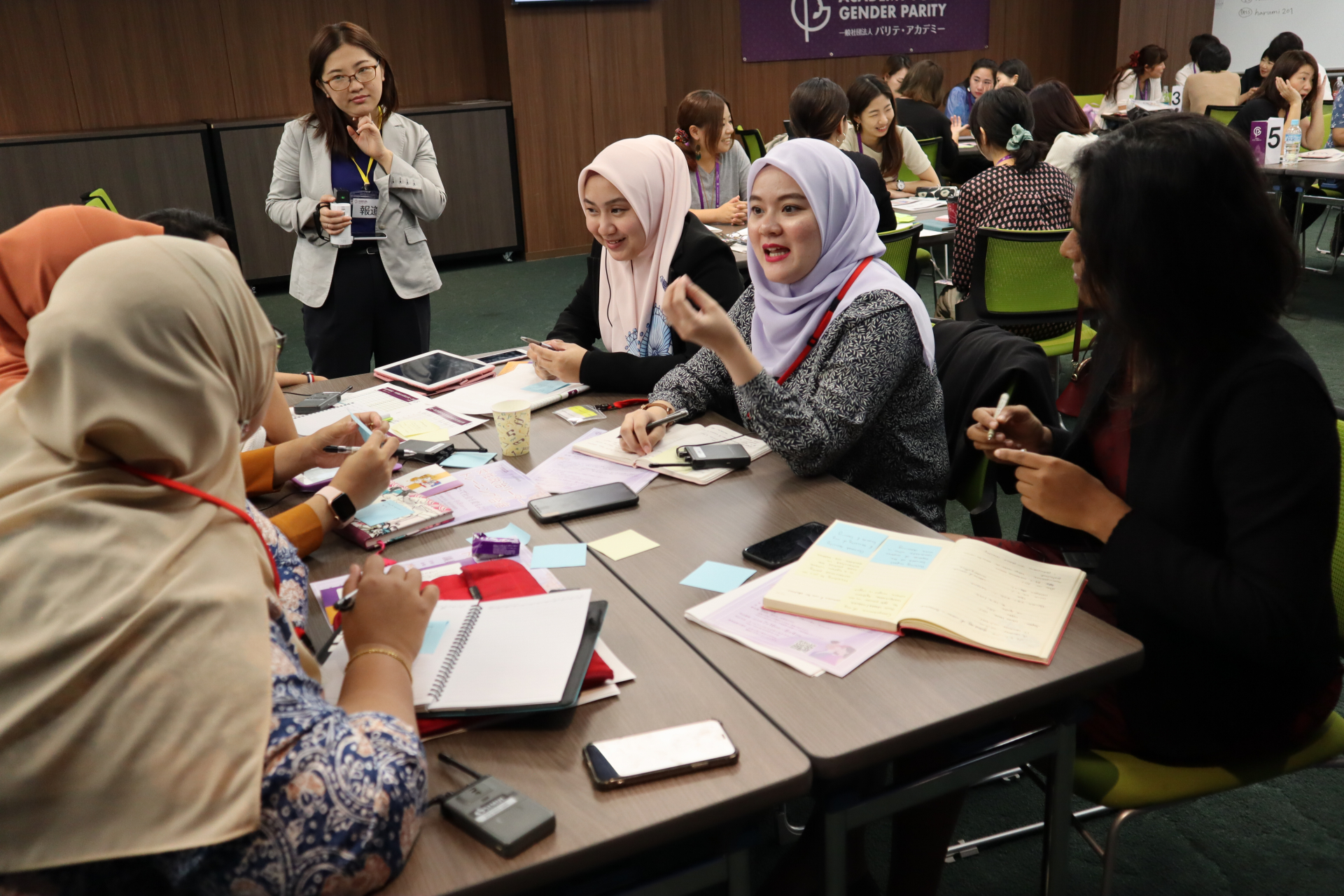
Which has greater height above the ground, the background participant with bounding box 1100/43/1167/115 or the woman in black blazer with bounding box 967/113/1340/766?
the background participant with bounding box 1100/43/1167/115

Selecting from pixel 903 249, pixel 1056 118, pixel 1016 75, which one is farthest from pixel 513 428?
pixel 1016 75

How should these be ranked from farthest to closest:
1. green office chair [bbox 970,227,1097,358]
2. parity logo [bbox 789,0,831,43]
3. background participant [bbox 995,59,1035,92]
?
parity logo [bbox 789,0,831,43] → background participant [bbox 995,59,1035,92] → green office chair [bbox 970,227,1097,358]

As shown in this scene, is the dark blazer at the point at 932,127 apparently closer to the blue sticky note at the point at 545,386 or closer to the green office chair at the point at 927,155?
the green office chair at the point at 927,155

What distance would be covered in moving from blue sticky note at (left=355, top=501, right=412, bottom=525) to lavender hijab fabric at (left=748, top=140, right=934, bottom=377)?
2.72 feet

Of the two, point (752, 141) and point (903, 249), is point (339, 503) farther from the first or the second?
point (752, 141)

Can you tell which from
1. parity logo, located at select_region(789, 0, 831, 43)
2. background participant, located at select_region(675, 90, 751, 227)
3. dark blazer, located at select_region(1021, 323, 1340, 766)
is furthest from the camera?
parity logo, located at select_region(789, 0, 831, 43)

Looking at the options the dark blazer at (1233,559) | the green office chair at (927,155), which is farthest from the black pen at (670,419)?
the green office chair at (927,155)

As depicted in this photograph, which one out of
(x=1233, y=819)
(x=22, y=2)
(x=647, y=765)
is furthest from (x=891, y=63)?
(x=647, y=765)

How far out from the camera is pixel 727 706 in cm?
116

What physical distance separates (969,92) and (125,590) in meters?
8.97

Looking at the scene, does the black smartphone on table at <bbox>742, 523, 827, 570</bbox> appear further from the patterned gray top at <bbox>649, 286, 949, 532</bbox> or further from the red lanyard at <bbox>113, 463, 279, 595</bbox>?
the red lanyard at <bbox>113, 463, 279, 595</bbox>

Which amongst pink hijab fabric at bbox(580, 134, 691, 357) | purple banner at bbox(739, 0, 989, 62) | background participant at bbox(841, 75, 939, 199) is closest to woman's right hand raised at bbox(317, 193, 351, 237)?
pink hijab fabric at bbox(580, 134, 691, 357)

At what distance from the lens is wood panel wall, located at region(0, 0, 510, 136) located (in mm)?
6383

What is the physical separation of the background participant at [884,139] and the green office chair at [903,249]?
5.24 ft
